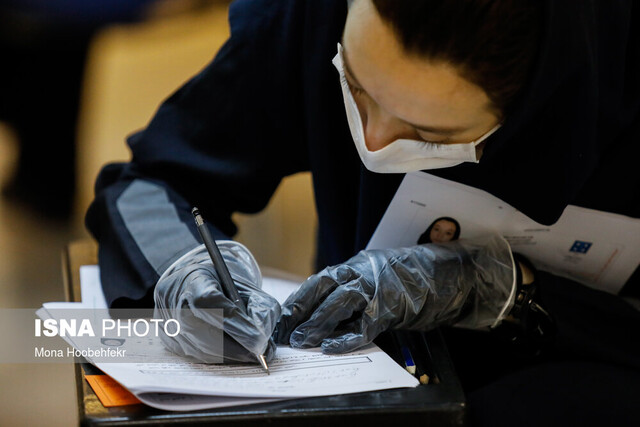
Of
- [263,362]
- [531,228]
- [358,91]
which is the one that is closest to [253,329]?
[263,362]

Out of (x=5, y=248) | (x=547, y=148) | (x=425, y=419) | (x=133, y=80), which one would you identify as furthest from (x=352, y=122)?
(x=133, y=80)

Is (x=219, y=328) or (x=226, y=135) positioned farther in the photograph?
(x=226, y=135)

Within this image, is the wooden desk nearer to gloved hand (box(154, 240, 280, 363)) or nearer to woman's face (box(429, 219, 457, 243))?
gloved hand (box(154, 240, 280, 363))

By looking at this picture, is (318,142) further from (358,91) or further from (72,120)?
(72,120)

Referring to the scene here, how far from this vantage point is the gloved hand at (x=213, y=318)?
2.15 feet

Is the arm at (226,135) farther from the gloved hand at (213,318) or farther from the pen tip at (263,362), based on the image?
the pen tip at (263,362)

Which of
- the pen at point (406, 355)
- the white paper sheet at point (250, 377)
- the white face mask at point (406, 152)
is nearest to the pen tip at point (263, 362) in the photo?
the white paper sheet at point (250, 377)

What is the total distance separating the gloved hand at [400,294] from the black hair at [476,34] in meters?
0.22

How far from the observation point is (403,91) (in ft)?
2.24

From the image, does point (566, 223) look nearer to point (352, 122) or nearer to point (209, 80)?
point (352, 122)

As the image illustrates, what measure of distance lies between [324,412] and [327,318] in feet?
0.44

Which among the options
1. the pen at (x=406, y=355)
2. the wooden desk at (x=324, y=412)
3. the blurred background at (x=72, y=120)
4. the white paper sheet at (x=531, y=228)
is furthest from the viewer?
the blurred background at (x=72, y=120)

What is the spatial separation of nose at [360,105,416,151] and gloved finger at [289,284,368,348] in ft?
0.50

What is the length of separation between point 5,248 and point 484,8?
5.03ft
